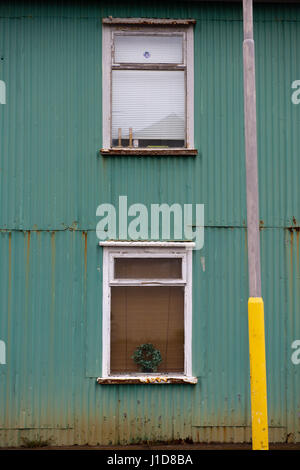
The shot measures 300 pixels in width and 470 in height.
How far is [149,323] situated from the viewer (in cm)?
760

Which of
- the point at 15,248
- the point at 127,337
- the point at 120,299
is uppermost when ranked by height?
the point at 15,248

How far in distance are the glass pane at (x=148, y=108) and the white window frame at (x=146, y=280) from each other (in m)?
1.47

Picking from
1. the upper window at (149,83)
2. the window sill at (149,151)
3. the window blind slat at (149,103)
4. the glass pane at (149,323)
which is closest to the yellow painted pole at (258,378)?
the glass pane at (149,323)

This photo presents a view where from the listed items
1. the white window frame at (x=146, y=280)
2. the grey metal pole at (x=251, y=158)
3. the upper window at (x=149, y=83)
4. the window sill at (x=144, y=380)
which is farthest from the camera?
the upper window at (x=149, y=83)

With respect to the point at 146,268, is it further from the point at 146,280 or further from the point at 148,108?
the point at 148,108

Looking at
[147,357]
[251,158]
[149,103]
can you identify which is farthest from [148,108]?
[147,357]

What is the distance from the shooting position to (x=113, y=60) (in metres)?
Answer: 7.78

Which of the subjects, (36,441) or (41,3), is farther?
(41,3)

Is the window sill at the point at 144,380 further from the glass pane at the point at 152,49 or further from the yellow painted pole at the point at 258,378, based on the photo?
the glass pane at the point at 152,49

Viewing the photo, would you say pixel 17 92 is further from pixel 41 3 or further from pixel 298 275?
pixel 298 275

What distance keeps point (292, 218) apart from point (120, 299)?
265 cm

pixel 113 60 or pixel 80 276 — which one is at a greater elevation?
pixel 113 60

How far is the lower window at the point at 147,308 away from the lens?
24.7 feet

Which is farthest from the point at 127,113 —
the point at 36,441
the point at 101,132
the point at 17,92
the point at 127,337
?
the point at 36,441
